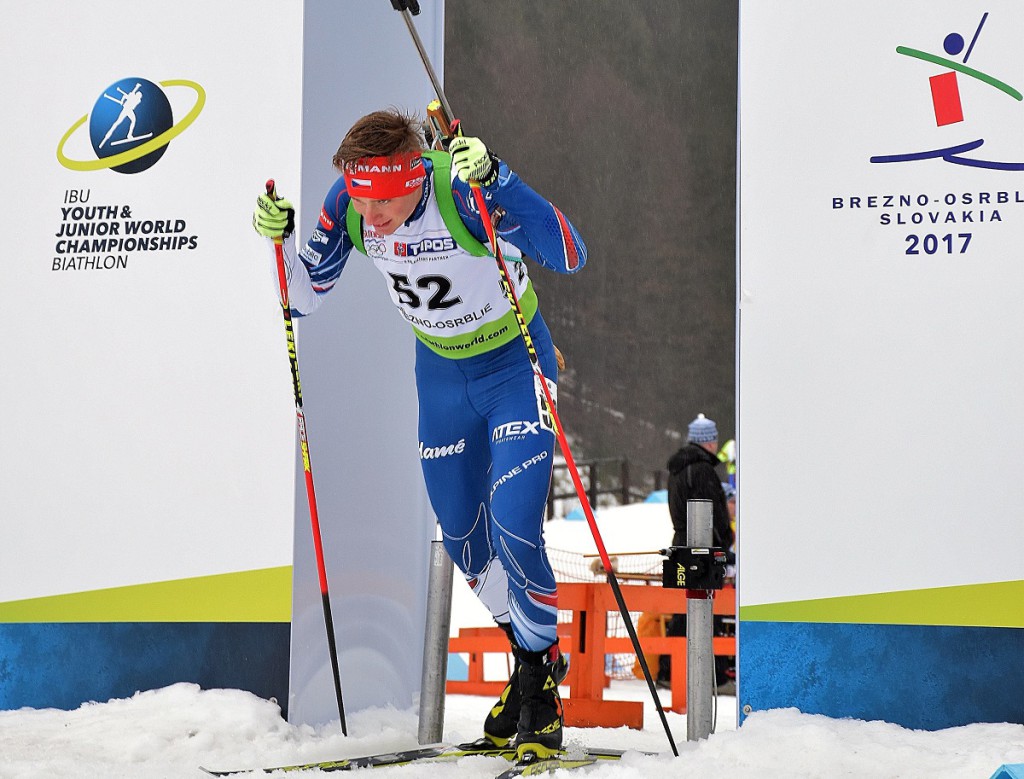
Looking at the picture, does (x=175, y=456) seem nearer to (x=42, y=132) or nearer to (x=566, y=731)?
(x=42, y=132)

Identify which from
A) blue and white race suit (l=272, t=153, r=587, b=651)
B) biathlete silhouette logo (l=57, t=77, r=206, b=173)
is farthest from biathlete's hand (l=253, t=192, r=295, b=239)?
biathlete silhouette logo (l=57, t=77, r=206, b=173)

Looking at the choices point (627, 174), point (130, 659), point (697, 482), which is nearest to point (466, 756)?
point (130, 659)

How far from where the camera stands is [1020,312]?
3.28 m

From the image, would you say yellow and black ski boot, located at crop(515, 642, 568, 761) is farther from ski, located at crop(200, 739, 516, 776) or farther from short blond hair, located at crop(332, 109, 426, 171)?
short blond hair, located at crop(332, 109, 426, 171)

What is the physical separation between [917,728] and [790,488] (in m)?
0.79

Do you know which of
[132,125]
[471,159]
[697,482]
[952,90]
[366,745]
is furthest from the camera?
[697,482]

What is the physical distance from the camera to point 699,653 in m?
3.20

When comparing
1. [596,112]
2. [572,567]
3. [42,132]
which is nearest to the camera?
[42,132]

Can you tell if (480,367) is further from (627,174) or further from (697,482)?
(627,174)

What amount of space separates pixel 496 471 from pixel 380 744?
3.51 feet

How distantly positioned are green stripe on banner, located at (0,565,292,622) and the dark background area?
458 inches

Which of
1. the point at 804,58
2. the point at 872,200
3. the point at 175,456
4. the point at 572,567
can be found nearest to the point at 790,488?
the point at 872,200

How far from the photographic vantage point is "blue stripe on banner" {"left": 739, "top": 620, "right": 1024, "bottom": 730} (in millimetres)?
3242

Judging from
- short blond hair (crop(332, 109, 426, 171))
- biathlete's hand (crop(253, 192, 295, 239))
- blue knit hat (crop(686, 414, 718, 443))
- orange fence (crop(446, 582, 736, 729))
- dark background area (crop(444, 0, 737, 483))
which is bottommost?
orange fence (crop(446, 582, 736, 729))
